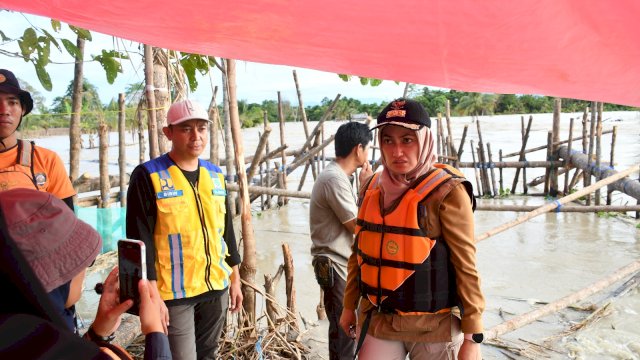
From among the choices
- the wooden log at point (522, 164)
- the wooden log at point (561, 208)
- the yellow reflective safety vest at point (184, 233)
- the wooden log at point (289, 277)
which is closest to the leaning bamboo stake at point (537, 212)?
the wooden log at point (561, 208)

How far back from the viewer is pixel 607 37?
134 centimetres

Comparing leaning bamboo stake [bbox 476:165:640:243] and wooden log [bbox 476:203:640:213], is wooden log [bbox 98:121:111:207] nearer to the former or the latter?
wooden log [bbox 476:203:640:213]

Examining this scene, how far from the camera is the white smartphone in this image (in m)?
1.20

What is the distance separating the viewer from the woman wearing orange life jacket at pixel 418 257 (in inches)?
68.9

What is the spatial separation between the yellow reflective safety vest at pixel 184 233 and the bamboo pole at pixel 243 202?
709 mm

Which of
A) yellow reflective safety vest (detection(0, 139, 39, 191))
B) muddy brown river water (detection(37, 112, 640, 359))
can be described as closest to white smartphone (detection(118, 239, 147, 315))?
yellow reflective safety vest (detection(0, 139, 39, 191))

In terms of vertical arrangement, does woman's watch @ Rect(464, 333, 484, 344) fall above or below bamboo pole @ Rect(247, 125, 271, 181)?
below

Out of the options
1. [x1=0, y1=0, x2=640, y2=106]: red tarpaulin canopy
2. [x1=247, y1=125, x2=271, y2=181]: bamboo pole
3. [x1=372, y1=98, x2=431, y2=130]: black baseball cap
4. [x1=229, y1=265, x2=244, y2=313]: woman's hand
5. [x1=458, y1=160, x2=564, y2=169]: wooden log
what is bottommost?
[x1=229, y1=265, x2=244, y2=313]: woman's hand

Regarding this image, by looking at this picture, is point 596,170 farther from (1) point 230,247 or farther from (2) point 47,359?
(2) point 47,359

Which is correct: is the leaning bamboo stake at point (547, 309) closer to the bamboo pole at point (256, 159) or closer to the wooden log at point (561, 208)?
the wooden log at point (561, 208)

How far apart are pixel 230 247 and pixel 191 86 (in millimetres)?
1647

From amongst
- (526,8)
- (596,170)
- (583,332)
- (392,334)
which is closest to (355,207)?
(392,334)

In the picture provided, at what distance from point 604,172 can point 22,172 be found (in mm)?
9138

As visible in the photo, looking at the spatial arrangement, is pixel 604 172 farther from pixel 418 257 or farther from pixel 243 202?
pixel 418 257
